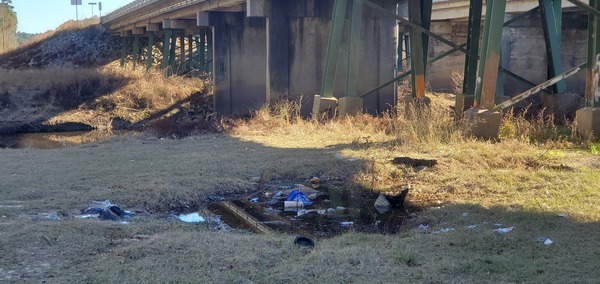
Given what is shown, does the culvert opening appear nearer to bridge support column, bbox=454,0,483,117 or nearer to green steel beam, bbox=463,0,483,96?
bridge support column, bbox=454,0,483,117

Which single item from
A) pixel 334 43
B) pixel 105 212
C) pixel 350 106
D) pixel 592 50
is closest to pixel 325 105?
pixel 350 106

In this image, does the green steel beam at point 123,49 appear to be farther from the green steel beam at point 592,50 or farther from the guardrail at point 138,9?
the green steel beam at point 592,50

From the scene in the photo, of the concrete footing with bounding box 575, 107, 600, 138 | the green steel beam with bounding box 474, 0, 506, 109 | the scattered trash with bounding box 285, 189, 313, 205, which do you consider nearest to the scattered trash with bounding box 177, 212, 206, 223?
the scattered trash with bounding box 285, 189, 313, 205

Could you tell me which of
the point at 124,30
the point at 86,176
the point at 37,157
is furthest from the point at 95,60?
the point at 86,176

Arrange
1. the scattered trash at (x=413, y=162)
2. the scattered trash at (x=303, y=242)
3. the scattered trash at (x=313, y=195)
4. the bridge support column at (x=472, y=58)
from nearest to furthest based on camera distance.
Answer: the scattered trash at (x=303, y=242) → the scattered trash at (x=313, y=195) → the scattered trash at (x=413, y=162) → the bridge support column at (x=472, y=58)

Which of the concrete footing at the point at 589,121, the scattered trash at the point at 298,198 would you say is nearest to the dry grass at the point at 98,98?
the concrete footing at the point at 589,121

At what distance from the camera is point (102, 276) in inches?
217

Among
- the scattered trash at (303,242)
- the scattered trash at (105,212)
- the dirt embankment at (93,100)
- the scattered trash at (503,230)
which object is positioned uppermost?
the scattered trash at (503,230)

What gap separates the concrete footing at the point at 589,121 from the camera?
12211mm

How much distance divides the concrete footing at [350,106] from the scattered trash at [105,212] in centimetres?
839

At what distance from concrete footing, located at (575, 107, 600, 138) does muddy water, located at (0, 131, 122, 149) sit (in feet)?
44.1

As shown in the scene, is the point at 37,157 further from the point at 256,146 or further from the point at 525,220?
the point at 525,220

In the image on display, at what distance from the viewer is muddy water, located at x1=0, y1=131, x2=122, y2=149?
2220 centimetres

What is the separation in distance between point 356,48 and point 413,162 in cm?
602
